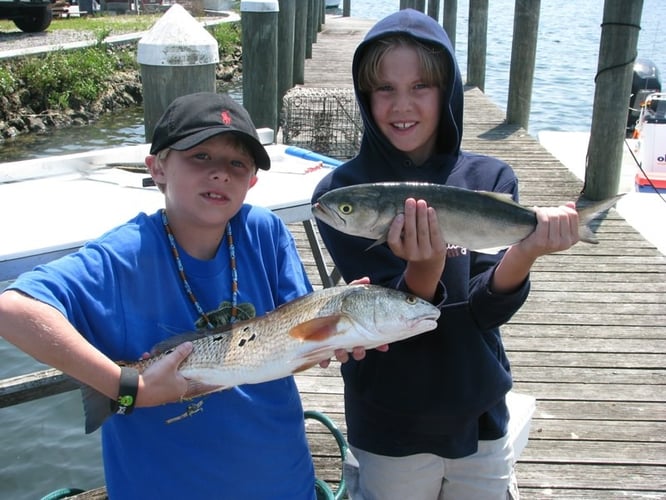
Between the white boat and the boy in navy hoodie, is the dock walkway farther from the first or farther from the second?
the white boat

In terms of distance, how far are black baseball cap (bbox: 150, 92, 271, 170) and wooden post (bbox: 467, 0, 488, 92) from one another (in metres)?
14.7

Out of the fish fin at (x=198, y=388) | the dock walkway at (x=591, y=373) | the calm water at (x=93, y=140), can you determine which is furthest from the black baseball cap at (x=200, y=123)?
the calm water at (x=93, y=140)

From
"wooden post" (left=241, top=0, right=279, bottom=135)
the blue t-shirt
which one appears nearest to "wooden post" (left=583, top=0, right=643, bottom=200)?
"wooden post" (left=241, top=0, right=279, bottom=135)

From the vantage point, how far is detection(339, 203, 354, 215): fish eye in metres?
2.28

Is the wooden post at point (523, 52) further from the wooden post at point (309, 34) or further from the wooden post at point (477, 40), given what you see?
the wooden post at point (309, 34)

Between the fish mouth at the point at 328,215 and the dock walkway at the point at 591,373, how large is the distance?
2052mm

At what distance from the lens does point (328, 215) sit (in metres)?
2.32

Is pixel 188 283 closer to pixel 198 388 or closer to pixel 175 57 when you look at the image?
pixel 198 388

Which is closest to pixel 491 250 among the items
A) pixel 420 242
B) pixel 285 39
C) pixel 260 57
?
pixel 420 242

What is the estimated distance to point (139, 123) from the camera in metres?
19.6

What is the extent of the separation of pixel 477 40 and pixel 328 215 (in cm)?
1523

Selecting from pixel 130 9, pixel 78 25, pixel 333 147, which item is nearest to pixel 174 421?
pixel 333 147

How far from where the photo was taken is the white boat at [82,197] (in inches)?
122

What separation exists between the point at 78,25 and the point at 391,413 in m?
27.7
